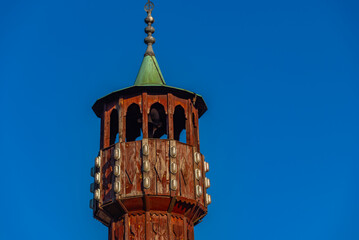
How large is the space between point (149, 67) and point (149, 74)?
62 cm

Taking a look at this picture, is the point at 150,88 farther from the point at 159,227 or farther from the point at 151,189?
the point at 159,227

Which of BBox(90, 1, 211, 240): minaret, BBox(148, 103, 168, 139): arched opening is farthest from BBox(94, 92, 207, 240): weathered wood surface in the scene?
BBox(148, 103, 168, 139): arched opening

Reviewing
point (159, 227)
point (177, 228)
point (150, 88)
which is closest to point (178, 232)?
point (177, 228)

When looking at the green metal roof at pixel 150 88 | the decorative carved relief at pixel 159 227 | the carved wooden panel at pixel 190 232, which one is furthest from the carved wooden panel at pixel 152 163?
the carved wooden panel at pixel 190 232

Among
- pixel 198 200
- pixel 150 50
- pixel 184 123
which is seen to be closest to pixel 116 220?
pixel 198 200

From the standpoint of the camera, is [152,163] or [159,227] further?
[152,163]

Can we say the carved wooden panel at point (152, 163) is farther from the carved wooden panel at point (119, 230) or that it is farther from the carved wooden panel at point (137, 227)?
the carved wooden panel at point (119, 230)

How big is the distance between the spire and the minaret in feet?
0.19

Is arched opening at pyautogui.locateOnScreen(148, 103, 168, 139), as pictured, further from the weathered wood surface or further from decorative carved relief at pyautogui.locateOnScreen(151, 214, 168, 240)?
decorative carved relief at pyautogui.locateOnScreen(151, 214, 168, 240)

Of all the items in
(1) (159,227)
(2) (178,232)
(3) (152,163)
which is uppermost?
(3) (152,163)

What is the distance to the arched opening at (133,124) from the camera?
42000 millimetres

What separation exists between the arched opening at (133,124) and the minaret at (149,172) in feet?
4.51

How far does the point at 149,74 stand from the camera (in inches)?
1613

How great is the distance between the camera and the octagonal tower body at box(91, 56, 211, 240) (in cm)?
3719
